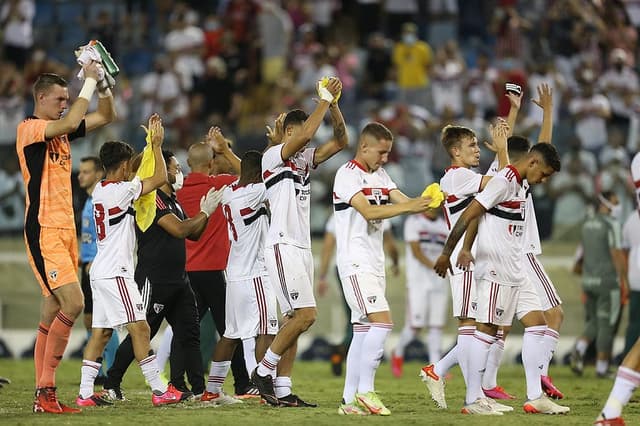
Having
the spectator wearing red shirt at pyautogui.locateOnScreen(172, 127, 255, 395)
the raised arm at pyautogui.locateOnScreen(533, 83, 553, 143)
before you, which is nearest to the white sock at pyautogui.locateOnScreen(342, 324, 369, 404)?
the spectator wearing red shirt at pyautogui.locateOnScreen(172, 127, 255, 395)

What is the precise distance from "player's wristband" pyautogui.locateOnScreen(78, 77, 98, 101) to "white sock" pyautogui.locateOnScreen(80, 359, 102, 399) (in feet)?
8.23

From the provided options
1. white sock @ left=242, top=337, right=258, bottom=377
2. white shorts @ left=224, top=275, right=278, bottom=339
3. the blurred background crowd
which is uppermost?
the blurred background crowd

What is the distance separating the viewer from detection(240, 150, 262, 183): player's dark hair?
11.5 m

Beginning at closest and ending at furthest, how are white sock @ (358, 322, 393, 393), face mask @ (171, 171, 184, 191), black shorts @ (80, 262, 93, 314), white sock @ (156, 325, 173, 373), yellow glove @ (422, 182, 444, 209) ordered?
yellow glove @ (422, 182, 444, 209) < white sock @ (358, 322, 393, 393) < face mask @ (171, 171, 184, 191) < white sock @ (156, 325, 173, 373) < black shorts @ (80, 262, 93, 314)

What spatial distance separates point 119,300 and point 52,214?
3.39 ft

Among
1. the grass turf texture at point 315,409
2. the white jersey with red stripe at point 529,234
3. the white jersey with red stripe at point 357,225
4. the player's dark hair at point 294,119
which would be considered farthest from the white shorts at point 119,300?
the white jersey with red stripe at point 529,234

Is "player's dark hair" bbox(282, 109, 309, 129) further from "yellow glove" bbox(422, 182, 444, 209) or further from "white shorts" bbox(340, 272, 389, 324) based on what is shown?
"yellow glove" bbox(422, 182, 444, 209)

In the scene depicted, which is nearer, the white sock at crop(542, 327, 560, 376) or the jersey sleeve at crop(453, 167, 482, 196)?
the jersey sleeve at crop(453, 167, 482, 196)

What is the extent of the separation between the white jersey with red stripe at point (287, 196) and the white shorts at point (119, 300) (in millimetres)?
1316

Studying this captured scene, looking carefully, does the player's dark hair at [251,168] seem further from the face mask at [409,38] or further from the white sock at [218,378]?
the face mask at [409,38]

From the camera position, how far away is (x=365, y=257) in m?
10.5

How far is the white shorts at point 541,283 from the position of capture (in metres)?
12.0

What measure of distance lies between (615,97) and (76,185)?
11128mm

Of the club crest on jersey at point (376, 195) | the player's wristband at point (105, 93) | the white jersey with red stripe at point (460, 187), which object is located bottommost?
the club crest on jersey at point (376, 195)
